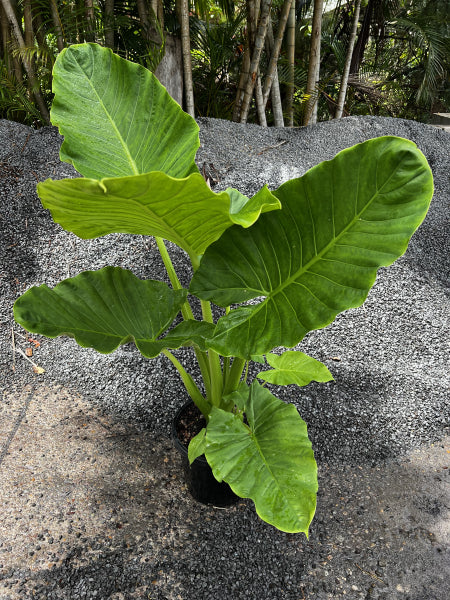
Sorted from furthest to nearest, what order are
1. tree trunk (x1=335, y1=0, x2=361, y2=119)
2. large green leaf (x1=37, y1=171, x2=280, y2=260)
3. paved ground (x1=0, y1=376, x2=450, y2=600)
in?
tree trunk (x1=335, y1=0, x2=361, y2=119) → paved ground (x1=0, y1=376, x2=450, y2=600) → large green leaf (x1=37, y1=171, x2=280, y2=260)

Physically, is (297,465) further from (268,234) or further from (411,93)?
(411,93)

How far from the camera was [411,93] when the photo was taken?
4.66 m

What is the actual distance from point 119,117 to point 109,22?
1.85 m

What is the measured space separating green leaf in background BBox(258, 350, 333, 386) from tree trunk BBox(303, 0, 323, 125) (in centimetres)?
239

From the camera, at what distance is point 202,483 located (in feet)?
4.06

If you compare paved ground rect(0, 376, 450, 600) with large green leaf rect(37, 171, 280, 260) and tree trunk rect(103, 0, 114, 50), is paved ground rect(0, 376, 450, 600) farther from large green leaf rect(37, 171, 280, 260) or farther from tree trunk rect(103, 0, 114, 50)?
tree trunk rect(103, 0, 114, 50)

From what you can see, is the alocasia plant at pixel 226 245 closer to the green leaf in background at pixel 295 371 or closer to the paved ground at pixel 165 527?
the green leaf in background at pixel 295 371

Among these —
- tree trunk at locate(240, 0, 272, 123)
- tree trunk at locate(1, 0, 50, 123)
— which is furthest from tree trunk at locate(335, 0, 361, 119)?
tree trunk at locate(1, 0, 50, 123)

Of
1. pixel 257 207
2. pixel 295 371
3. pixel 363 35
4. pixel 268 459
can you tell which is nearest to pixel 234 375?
pixel 295 371

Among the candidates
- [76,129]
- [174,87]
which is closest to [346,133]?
[174,87]

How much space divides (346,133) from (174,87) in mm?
1095

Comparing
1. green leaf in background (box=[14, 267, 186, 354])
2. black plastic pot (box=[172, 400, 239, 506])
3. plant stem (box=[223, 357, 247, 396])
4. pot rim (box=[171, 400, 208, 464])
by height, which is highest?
green leaf in background (box=[14, 267, 186, 354])

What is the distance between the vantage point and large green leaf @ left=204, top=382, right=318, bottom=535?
0.89 metres

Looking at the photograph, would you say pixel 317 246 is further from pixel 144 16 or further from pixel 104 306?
pixel 144 16
